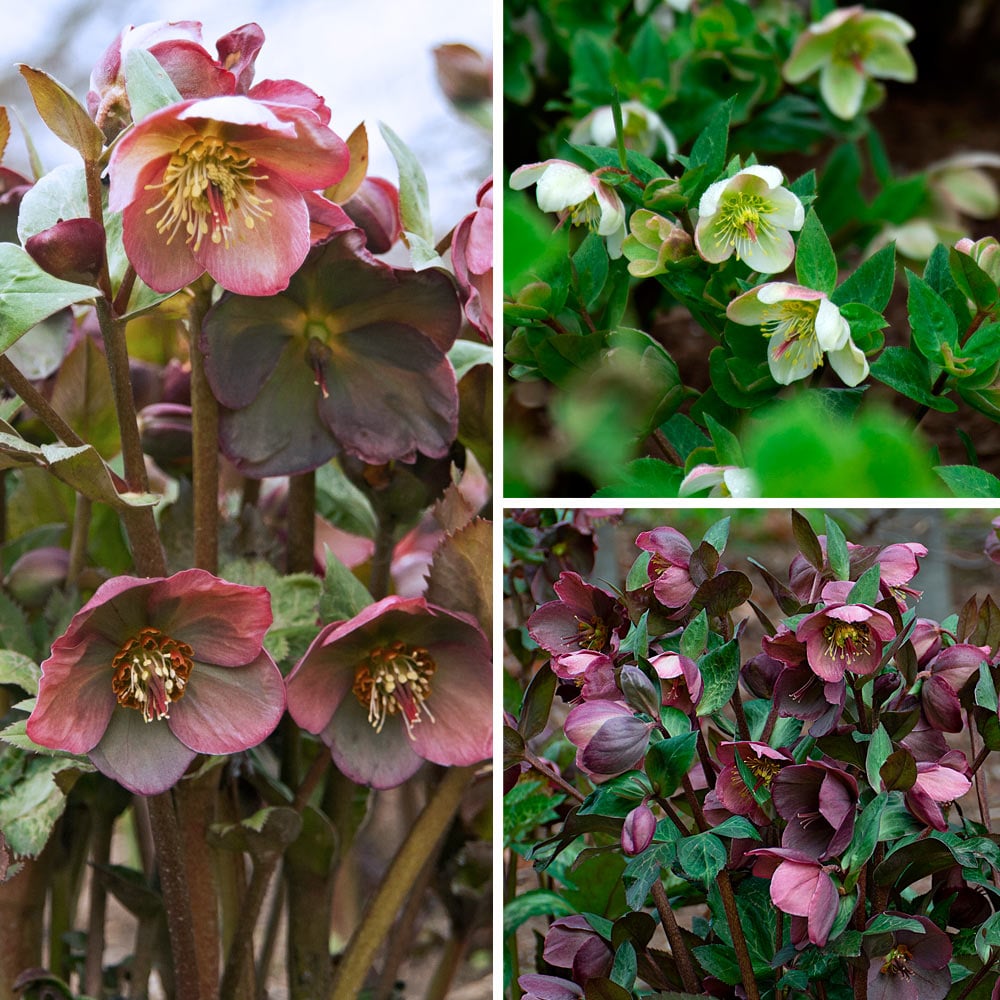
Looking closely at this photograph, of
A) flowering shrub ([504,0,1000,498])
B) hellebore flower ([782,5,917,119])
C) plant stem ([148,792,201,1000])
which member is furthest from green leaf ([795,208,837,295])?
hellebore flower ([782,5,917,119])

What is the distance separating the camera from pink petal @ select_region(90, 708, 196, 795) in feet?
1.45

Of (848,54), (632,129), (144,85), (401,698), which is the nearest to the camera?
(144,85)

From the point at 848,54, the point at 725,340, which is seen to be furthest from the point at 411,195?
the point at 848,54

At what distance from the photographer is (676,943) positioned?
481mm

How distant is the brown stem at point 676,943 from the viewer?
18.7 inches

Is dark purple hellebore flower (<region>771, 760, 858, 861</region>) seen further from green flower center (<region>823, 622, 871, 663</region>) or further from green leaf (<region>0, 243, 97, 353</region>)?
green leaf (<region>0, 243, 97, 353</region>)

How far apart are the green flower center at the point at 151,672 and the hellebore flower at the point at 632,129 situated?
0.50m

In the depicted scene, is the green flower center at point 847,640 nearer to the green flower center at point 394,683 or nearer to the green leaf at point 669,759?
the green leaf at point 669,759

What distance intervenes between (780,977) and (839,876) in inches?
2.7

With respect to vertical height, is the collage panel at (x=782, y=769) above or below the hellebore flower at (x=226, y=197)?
below

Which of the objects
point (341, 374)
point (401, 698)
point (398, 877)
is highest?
point (341, 374)

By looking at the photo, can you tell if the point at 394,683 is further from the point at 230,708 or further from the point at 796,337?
the point at 796,337

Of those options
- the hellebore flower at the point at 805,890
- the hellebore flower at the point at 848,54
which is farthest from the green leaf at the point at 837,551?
the hellebore flower at the point at 848,54

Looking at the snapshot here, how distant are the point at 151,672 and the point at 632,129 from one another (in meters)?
0.54
